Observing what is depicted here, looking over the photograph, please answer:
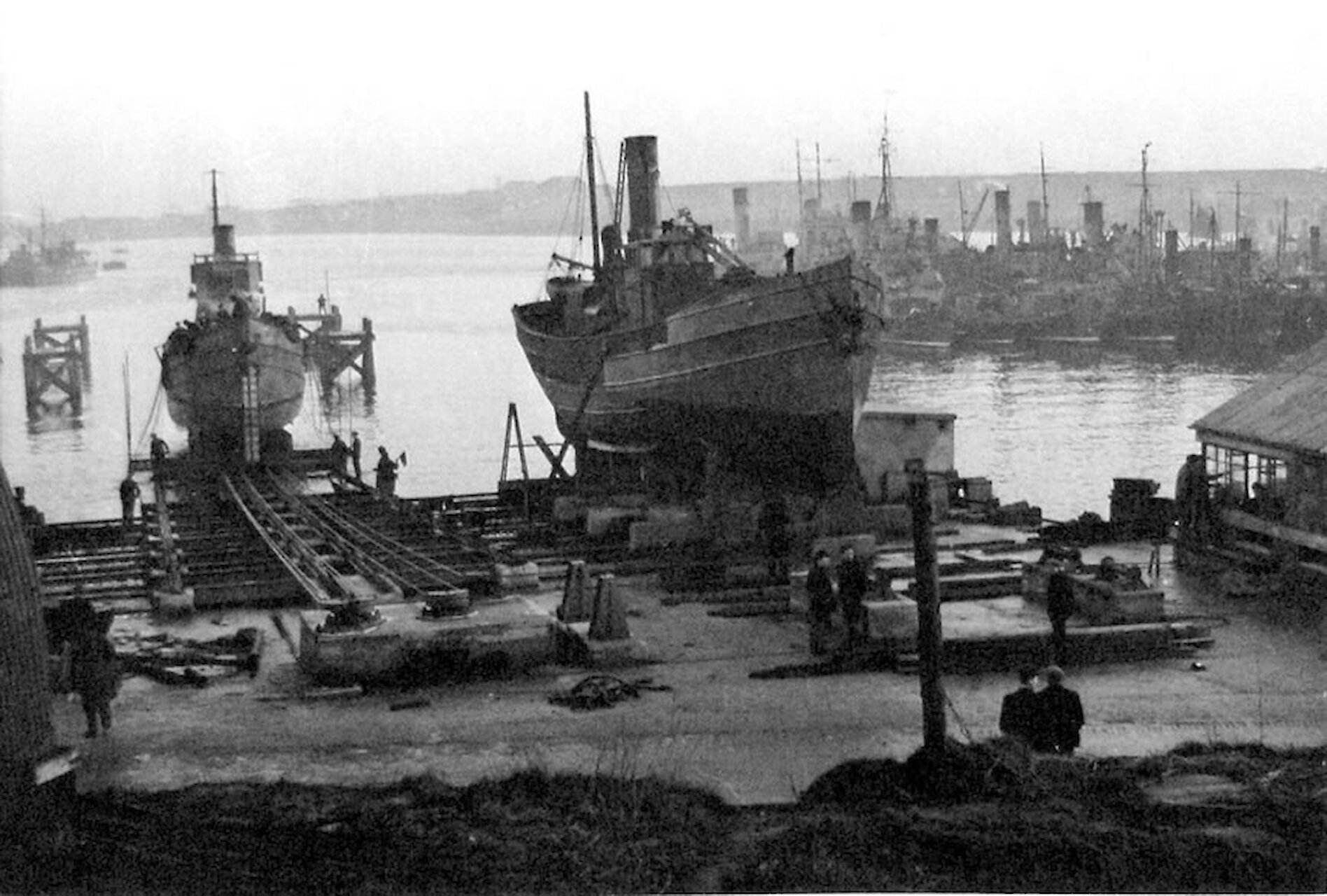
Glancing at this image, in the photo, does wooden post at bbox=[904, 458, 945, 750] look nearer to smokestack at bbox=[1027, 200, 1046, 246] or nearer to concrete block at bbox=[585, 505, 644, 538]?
concrete block at bbox=[585, 505, 644, 538]

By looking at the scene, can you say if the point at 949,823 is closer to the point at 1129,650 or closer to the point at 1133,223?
the point at 1129,650

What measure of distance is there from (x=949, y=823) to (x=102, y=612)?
9.66 metres

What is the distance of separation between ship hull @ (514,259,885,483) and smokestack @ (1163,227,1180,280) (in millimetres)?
57690

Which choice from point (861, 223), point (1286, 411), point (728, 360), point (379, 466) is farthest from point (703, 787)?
point (861, 223)

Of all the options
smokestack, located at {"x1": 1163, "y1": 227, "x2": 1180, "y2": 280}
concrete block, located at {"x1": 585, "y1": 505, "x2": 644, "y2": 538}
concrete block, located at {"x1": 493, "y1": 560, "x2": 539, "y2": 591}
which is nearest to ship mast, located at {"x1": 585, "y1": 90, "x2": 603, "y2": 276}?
concrete block, located at {"x1": 585, "y1": 505, "x2": 644, "y2": 538}

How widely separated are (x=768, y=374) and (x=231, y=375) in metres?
20.7

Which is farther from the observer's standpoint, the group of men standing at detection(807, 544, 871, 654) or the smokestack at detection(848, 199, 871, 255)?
the smokestack at detection(848, 199, 871, 255)

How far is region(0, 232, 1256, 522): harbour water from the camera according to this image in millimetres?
41844

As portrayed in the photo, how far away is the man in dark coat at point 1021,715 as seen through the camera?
11.2m

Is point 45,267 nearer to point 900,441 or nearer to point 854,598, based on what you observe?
point 900,441

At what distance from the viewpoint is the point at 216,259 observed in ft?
169

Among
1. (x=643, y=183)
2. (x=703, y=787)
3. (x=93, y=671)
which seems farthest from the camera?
(x=643, y=183)

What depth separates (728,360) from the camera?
2639cm

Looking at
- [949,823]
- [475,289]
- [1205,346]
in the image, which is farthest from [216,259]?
[475,289]
